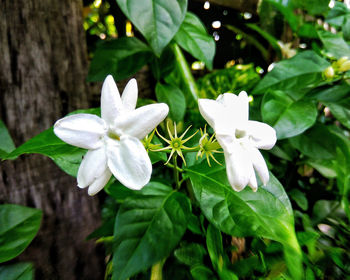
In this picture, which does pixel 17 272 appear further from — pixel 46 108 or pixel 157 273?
pixel 46 108

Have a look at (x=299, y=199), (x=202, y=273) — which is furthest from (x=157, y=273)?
(x=299, y=199)

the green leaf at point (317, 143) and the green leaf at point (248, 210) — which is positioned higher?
the green leaf at point (248, 210)

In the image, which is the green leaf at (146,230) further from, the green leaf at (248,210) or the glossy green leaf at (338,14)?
the glossy green leaf at (338,14)

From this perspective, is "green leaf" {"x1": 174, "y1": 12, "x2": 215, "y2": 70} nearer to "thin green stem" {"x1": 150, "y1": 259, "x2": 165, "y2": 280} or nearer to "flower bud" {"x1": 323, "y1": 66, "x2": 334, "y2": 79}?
"flower bud" {"x1": 323, "y1": 66, "x2": 334, "y2": 79}

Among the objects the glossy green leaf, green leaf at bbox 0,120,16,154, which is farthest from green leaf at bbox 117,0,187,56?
the glossy green leaf

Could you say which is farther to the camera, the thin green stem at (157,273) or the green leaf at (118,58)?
the green leaf at (118,58)

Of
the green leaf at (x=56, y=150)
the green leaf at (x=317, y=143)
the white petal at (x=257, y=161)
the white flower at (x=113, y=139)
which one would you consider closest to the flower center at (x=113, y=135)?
the white flower at (x=113, y=139)

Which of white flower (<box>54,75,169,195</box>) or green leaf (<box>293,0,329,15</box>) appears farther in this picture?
green leaf (<box>293,0,329,15</box>)
